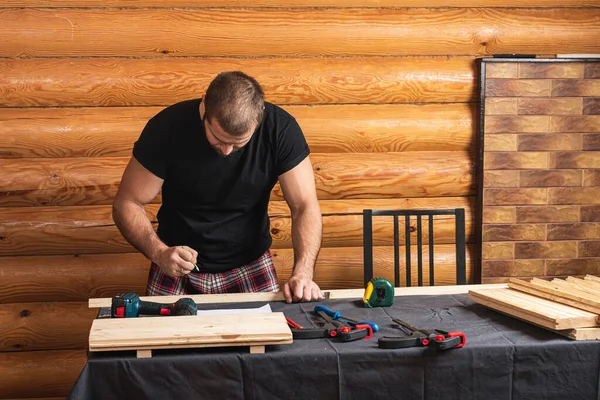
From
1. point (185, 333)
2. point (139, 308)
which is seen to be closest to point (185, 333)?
point (185, 333)

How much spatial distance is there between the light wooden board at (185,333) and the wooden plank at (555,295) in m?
1.00

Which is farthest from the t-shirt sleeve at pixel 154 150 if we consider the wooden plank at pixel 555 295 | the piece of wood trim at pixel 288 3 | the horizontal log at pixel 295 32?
the wooden plank at pixel 555 295

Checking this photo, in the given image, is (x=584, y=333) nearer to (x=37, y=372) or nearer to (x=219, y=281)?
(x=219, y=281)

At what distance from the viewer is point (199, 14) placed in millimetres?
4172

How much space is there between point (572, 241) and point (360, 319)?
239cm

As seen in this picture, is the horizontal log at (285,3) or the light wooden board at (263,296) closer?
the light wooden board at (263,296)

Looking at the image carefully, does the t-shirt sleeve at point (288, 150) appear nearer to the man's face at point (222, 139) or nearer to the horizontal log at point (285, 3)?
the man's face at point (222, 139)

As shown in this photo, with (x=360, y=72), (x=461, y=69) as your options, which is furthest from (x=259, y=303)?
(x=461, y=69)

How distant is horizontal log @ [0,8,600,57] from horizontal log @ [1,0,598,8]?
0.11 ft

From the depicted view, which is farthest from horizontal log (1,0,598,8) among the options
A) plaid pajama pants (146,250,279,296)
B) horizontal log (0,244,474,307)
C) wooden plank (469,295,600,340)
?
wooden plank (469,295,600,340)

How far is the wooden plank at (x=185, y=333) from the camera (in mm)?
2117

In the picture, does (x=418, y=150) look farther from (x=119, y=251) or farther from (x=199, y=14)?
(x=119, y=251)

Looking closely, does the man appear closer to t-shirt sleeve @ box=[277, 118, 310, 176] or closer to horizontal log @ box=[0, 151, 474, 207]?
t-shirt sleeve @ box=[277, 118, 310, 176]

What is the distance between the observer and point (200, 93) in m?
4.19
